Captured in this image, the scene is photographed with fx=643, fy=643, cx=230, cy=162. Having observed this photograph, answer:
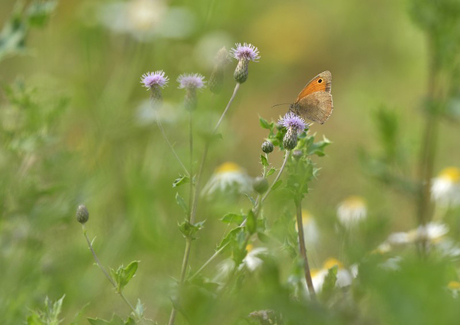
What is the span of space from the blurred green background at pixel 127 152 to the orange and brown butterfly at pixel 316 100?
0.43 feet

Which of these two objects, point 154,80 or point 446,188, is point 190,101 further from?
point 446,188

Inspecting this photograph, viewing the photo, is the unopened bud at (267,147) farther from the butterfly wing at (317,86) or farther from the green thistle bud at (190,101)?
the butterfly wing at (317,86)

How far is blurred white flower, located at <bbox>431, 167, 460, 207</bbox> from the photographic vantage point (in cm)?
207

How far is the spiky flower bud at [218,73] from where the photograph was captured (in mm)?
844

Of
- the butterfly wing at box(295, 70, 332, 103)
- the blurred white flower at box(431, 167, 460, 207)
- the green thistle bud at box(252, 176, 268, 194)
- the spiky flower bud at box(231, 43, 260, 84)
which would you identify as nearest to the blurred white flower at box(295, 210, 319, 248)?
the blurred white flower at box(431, 167, 460, 207)

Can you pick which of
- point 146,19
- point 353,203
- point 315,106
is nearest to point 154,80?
point 315,106

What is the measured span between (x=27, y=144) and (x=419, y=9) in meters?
1.06

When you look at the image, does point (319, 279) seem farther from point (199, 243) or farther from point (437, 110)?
point (437, 110)

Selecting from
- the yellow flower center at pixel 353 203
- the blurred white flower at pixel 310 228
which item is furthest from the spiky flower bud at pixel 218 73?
the yellow flower center at pixel 353 203

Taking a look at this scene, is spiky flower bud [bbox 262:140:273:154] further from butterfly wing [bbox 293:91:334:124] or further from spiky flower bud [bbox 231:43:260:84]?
butterfly wing [bbox 293:91:334:124]

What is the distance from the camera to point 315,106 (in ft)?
3.56

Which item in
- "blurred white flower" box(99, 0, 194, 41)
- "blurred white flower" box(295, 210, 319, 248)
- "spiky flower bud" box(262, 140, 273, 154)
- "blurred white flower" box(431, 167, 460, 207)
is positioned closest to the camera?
"spiky flower bud" box(262, 140, 273, 154)

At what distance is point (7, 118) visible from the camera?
148 cm

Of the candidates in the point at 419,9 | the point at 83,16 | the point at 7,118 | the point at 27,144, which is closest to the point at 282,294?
the point at 27,144
